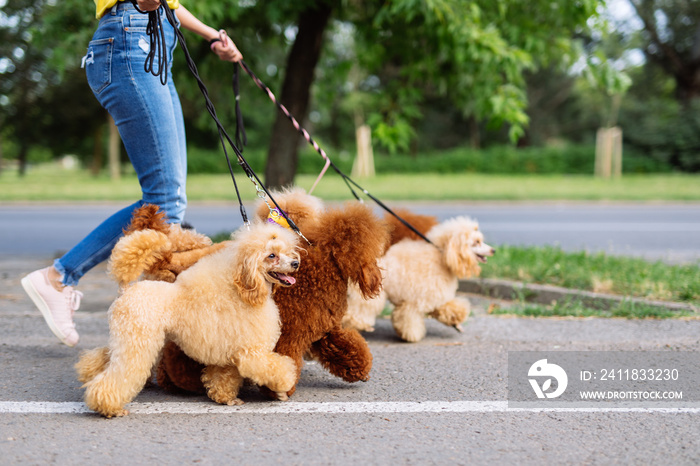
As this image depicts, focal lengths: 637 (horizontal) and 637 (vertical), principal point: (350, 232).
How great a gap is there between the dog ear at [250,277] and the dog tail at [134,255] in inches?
19.0

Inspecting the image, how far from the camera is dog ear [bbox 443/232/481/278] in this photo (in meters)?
4.04

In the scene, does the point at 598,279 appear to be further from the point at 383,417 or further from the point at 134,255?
the point at 134,255

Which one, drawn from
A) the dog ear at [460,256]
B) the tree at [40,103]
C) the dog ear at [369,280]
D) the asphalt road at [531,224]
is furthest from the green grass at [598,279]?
the tree at [40,103]

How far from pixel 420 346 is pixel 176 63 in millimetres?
4911

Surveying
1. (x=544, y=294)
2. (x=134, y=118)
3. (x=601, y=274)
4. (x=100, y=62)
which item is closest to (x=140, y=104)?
(x=134, y=118)

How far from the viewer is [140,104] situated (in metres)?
3.15

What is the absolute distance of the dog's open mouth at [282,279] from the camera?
2.72 meters

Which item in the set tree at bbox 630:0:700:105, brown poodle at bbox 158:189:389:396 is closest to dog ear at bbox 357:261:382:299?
brown poodle at bbox 158:189:389:396

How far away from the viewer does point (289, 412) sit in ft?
9.43

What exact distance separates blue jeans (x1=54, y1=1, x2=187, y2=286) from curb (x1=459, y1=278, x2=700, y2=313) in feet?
10.2

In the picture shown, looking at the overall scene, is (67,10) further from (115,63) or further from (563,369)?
(563,369)

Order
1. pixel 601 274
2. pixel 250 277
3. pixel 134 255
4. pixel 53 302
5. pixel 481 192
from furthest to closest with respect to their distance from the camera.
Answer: pixel 481 192, pixel 601 274, pixel 53 302, pixel 134 255, pixel 250 277

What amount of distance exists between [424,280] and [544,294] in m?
1.64

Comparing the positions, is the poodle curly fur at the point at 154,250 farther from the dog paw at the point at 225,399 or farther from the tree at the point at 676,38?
the tree at the point at 676,38
